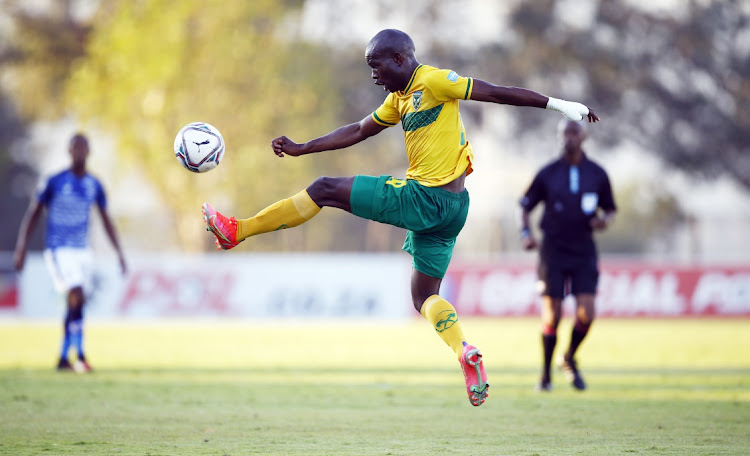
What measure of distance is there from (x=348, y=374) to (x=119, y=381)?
9.32ft

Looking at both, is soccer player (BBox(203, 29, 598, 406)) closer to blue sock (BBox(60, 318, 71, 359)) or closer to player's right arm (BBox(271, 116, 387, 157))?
player's right arm (BBox(271, 116, 387, 157))

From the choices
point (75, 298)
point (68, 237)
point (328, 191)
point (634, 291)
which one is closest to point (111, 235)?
point (68, 237)

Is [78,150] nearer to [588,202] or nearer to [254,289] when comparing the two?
[588,202]

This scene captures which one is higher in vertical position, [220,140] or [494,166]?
[494,166]

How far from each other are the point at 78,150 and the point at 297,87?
2863 cm

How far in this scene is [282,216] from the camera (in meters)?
6.92

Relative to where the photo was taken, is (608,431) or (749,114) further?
(749,114)

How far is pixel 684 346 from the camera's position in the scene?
1764 cm

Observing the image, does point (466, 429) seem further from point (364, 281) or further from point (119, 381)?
point (364, 281)

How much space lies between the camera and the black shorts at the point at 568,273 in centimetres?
1030

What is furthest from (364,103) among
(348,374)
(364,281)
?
(348,374)

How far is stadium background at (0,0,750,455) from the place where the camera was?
831 cm

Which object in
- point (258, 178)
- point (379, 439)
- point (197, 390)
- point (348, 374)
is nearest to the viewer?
point (379, 439)

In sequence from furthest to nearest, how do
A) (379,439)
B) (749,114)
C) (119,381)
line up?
(749,114) < (119,381) < (379,439)
